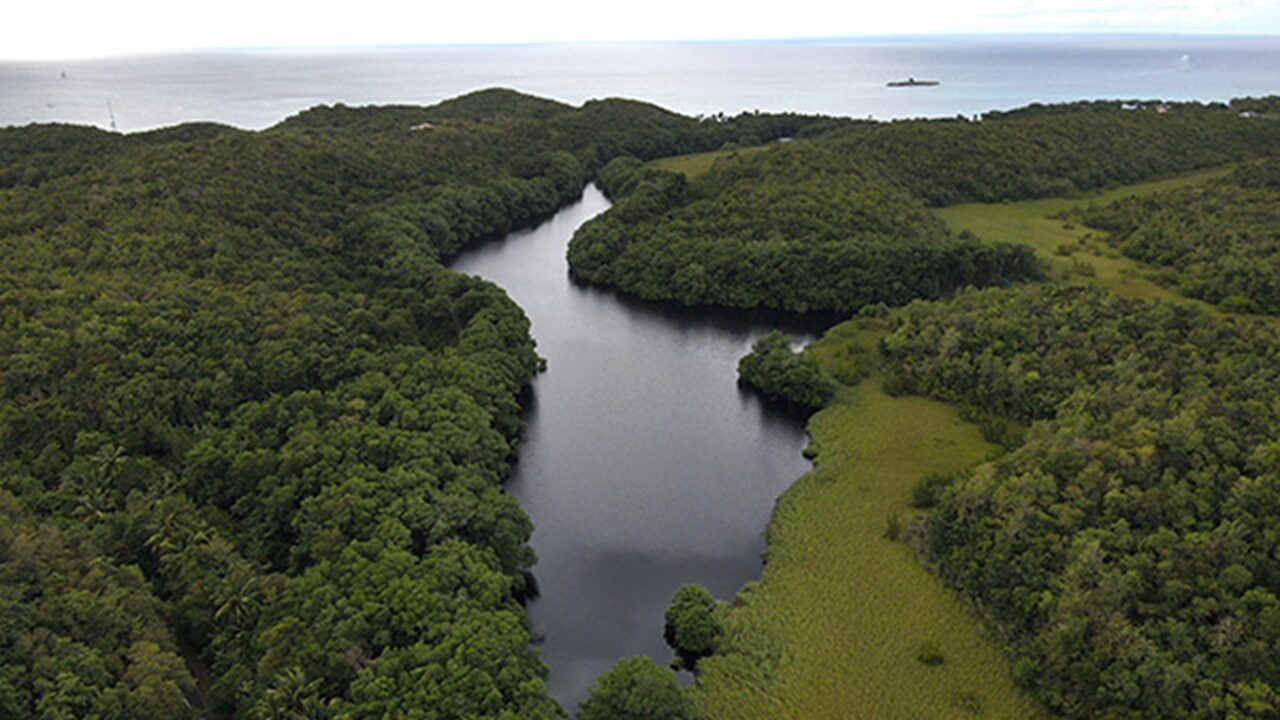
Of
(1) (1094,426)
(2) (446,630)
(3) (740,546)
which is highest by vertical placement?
(1) (1094,426)

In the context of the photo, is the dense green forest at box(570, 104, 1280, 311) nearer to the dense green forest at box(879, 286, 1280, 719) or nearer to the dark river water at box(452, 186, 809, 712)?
the dark river water at box(452, 186, 809, 712)

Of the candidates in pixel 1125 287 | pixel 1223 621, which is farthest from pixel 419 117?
pixel 1223 621

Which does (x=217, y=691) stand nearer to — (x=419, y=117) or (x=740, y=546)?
(x=740, y=546)

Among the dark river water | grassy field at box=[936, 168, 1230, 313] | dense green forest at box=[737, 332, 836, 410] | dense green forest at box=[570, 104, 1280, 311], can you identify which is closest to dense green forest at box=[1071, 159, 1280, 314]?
grassy field at box=[936, 168, 1230, 313]

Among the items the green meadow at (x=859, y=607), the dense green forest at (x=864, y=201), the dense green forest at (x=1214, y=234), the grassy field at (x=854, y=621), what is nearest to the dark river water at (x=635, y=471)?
the grassy field at (x=854, y=621)

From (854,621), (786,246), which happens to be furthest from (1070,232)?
(854,621)

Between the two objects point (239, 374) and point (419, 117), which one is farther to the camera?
point (419, 117)

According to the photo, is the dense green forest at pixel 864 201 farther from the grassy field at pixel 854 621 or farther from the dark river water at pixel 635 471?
the grassy field at pixel 854 621
